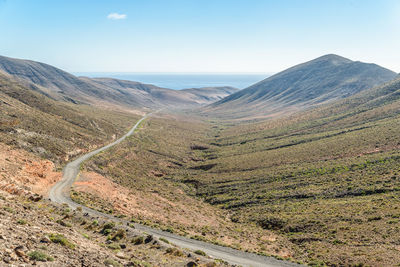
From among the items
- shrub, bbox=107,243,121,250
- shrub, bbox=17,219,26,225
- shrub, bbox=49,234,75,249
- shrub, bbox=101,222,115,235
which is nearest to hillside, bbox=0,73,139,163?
shrub, bbox=101,222,115,235

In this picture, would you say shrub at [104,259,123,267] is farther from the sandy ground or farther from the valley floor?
the sandy ground

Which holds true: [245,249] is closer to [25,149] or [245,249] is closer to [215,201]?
[215,201]

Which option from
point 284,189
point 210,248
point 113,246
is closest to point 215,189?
point 284,189

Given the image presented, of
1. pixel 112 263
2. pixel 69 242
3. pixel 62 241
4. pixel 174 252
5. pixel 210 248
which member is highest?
pixel 62 241

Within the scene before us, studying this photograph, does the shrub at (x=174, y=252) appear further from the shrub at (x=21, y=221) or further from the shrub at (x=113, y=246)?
the shrub at (x=21, y=221)

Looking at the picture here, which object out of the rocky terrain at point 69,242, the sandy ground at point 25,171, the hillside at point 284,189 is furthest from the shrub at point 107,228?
the sandy ground at point 25,171

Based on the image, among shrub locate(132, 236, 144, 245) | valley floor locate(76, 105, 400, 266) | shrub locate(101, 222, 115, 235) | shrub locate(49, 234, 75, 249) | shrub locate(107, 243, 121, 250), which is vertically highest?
shrub locate(49, 234, 75, 249)

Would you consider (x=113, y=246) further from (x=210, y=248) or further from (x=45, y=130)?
(x=45, y=130)

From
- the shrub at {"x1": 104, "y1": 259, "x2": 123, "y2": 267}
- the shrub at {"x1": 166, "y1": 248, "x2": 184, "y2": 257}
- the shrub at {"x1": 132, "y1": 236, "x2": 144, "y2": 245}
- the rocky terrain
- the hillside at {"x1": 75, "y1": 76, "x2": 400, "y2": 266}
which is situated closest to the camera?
the rocky terrain

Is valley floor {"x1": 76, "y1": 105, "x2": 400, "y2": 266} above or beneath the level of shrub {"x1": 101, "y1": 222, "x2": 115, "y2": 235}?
beneath
